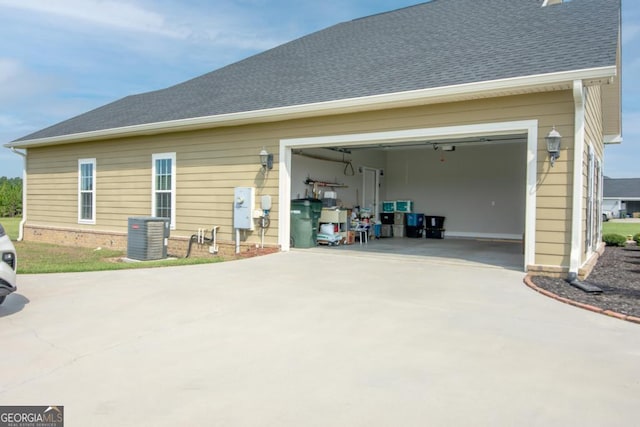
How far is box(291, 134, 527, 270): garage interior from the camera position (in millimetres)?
12125

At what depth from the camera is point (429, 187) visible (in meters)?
14.9

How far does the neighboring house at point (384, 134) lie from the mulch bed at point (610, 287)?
1.21 feet

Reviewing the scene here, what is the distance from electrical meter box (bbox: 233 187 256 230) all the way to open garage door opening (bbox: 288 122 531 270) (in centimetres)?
174

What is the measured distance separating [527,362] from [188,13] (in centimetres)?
1338

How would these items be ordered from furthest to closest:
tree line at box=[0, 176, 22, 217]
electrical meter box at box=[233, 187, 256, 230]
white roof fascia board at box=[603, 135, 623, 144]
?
tree line at box=[0, 176, 22, 217] → white roof fascia board at box=[603, 135, 623, 144] → electrical meter box at box=[233, 187, 256, 230]

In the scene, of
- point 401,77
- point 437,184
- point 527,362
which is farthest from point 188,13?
point 527,362

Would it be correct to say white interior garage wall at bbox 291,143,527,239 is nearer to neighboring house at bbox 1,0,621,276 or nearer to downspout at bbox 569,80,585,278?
neighboring house at bbox 1,0,621,276

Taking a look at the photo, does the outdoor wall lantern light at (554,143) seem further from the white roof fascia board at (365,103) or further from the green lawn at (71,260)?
the green lawn at (71,260)

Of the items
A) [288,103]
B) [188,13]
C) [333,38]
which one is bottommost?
[288,103]

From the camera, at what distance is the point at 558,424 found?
7.80 ft

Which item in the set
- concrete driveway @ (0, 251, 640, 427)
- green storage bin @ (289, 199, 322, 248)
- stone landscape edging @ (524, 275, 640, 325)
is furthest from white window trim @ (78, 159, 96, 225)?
stone landscape edging @ (524, 275, 640, 325)

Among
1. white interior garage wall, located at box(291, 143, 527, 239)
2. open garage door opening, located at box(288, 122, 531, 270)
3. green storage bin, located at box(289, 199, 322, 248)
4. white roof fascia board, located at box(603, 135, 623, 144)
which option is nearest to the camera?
green storage bin, located at box(289, 199, 322, 248)

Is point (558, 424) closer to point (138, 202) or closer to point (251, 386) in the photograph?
point (251, 386)

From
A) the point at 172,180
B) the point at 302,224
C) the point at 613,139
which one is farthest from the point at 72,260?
the point at 613,139
